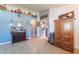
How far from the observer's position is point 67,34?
2688 mm

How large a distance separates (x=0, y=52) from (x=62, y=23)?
1.42 m

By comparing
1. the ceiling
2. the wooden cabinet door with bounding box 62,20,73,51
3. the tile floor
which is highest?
the ceiling

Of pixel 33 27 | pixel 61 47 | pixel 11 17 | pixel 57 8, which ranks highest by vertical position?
pixel 57 8

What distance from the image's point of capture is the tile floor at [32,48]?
2523mm

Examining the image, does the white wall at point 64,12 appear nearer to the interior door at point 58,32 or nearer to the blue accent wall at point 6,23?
the interior door at point 58,32

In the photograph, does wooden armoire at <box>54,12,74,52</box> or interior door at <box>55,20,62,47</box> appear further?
interior door at <box>55,20,62,47</box>

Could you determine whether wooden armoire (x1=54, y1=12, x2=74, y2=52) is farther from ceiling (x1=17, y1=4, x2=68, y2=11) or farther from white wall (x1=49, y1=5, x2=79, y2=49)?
ceiling (x1=17, y1=4, x2=68, y2=11)

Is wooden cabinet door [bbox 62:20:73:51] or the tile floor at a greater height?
wooden cabinet door [bbox 62:20:73:51]

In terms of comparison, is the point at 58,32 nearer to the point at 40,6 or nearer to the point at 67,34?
the point at 67,34

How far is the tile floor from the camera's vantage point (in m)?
2.52

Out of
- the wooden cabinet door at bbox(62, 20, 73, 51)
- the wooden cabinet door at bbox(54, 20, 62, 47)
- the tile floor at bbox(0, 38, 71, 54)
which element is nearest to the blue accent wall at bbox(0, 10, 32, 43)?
the tile floor at bbox(0, 38, 71, 54)
